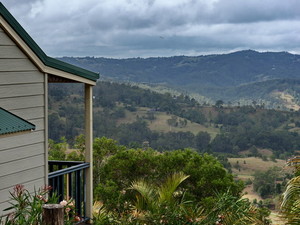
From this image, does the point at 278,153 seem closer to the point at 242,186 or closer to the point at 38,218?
the point at 242,186

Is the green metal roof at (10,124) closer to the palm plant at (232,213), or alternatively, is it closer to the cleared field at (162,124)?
the palm plant at (232,213)

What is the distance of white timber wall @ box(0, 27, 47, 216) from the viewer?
18.7ft

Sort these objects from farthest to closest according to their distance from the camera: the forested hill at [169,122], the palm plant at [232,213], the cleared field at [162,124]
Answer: the cleared field at [162,124]
the forested hill at [169,122]
the palm plant at [232,213]

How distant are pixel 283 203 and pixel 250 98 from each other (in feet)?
525

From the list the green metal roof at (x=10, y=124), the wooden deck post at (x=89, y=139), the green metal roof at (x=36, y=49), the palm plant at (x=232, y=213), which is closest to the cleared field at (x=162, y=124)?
the palm plant at (x=232, y=213)

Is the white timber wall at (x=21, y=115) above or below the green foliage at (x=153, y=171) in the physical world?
above

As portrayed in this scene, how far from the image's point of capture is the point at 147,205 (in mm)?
9289

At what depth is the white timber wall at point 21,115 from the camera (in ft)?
18.7

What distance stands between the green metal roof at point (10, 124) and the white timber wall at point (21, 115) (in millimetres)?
892

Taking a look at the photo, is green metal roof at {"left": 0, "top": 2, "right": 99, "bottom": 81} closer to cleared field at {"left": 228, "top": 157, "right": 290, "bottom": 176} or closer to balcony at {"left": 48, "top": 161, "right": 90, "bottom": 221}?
balcony at {"left": 48, "top": 161, "right": 90, "bottom": 221}

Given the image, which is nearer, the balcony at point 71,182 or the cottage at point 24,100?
the cottage at point 24,100

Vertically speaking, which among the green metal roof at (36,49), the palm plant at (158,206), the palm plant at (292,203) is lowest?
the palm plant at (158,206)

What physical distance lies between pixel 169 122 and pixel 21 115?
74812mm

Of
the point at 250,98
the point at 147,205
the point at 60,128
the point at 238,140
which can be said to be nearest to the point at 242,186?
the point at 147,205
